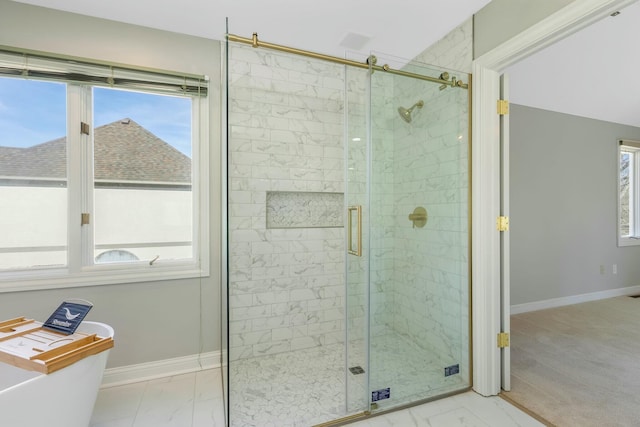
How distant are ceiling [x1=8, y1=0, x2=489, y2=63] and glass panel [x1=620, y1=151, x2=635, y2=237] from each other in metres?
4.07

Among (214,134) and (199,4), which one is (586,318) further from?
(199,4)

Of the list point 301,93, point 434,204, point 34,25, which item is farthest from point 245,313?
point 34,25

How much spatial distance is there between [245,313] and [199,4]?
2.30 m

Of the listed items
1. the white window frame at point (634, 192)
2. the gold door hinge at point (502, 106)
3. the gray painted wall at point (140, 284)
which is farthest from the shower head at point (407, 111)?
the white window frame at point (634, 192)

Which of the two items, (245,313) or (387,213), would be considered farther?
(245,313)

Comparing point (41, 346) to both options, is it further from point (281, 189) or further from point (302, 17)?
point (302, 17)

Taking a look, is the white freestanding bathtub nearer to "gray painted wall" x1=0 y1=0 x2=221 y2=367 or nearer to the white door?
"gray painted wall" x1=0 y1=0 x2=221 y2=367

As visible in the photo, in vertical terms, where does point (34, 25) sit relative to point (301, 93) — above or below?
above

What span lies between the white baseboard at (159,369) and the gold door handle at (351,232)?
55.4 inches

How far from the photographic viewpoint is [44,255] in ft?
6.68

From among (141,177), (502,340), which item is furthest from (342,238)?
(141,177)

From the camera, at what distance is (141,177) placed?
2258mm

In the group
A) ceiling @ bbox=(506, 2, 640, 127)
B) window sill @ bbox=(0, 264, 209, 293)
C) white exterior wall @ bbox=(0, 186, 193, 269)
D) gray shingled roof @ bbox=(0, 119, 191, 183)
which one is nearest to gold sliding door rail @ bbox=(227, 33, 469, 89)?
ceiling @ bbox=(506, 2, 640, 127)

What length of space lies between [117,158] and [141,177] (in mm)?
201
